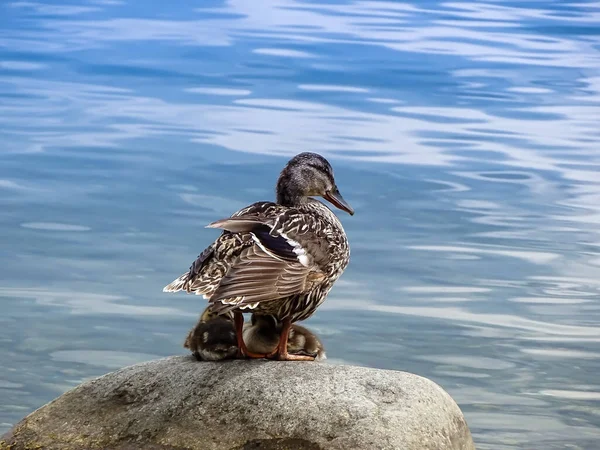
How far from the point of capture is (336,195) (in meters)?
7.96

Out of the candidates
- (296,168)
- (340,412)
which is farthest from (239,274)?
(296,168)

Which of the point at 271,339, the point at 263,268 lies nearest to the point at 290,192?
the point at 271,339

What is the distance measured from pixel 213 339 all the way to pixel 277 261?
0.77 m

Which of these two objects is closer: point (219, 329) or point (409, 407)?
point (409, 407)

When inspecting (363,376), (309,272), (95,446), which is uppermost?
(309,272)

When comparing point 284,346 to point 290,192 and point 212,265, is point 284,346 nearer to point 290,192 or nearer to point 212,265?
point 212,265

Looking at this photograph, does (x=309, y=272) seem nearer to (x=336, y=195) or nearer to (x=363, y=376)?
(x=363, y=376)

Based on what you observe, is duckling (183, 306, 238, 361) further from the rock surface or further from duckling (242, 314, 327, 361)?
duckling (242, 314, 327, 361)

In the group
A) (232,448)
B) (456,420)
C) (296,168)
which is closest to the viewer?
(232,448)

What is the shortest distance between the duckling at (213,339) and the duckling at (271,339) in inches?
10.8

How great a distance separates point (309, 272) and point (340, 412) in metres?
0.93

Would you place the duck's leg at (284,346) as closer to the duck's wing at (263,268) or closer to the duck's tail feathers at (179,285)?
the duck's wing at (263,268)

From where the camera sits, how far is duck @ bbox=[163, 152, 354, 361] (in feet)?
21.0

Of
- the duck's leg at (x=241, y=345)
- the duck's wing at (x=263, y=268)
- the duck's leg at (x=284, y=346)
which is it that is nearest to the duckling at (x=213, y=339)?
the duck's leg at (x=241, y=345)
